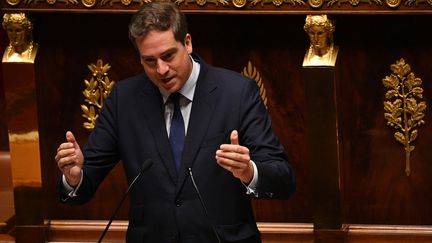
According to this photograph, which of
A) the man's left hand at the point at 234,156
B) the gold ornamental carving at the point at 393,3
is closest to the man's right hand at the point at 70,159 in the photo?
the man's left hand at the point at 234,156

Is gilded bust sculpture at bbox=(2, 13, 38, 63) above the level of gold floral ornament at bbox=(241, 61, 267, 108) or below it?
above

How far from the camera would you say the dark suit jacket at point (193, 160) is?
1.75 metres

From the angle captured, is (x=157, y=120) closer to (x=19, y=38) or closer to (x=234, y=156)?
(x=234, y=156)

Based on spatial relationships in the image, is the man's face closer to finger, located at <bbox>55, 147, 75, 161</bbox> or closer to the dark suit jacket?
the dark suit jacket

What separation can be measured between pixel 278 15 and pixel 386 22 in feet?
0.76

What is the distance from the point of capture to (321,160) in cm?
229

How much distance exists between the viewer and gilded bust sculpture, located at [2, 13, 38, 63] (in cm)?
232

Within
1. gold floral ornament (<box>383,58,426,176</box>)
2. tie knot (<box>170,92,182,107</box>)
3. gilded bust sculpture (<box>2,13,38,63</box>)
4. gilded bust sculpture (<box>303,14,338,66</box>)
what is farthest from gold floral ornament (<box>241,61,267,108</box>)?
tie knot (<box>170,92,182,107</box>)

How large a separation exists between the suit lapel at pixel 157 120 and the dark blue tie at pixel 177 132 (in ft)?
0.04

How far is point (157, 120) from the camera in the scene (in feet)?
5.88

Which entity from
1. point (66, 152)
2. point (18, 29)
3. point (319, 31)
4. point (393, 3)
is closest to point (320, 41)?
point (319, 31)

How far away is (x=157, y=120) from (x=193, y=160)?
10 cm

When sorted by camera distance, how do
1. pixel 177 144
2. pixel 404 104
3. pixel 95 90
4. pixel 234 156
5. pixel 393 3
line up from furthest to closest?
1. pixel 95 90
2. pixel 404 104
3. pixel 393 3
4. pixel 177 144
5. pixel 234 156

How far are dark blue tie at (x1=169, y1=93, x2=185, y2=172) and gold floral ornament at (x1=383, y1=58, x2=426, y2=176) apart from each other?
0.68 metres
